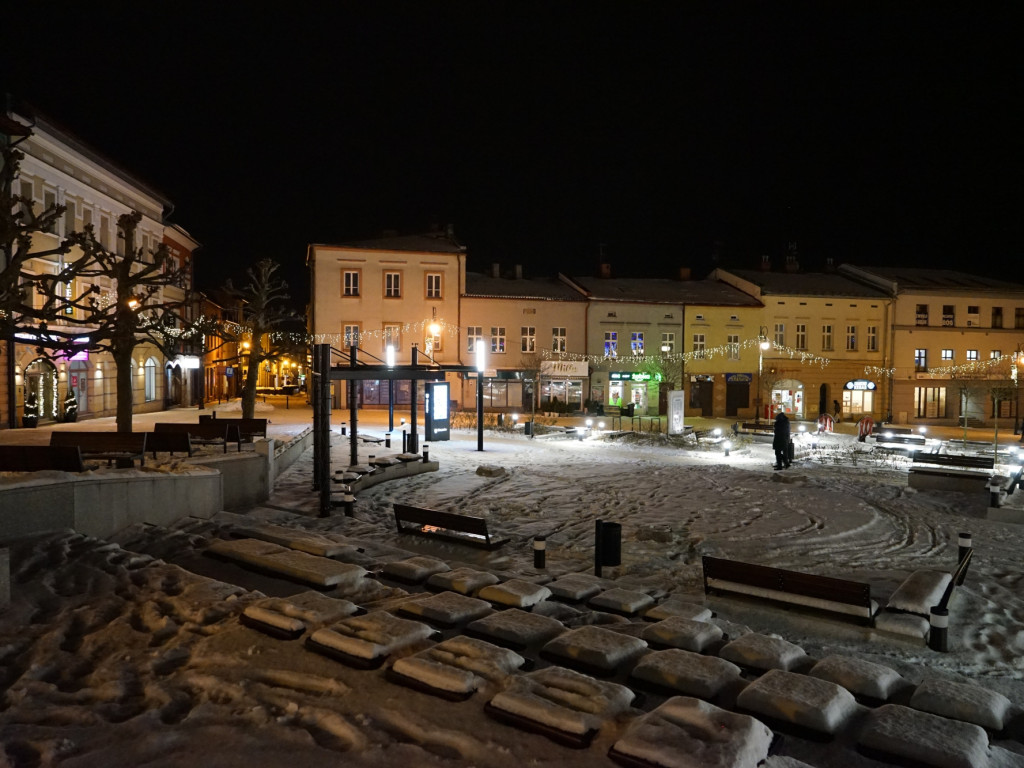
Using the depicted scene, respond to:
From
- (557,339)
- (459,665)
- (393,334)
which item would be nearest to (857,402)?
(557,339)

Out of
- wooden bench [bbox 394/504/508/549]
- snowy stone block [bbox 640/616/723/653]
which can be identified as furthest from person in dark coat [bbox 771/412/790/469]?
snowy stone block [bbox 640/616/723/653]

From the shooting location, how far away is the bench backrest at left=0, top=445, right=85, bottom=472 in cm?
945

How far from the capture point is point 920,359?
42.4m

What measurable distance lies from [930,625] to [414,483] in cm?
1116

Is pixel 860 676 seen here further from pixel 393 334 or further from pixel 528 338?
pixel 528 338

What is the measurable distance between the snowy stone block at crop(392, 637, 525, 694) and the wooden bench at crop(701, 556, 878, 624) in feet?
Result: 12.3

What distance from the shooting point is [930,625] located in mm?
6969

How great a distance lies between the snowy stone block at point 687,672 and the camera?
186 inches

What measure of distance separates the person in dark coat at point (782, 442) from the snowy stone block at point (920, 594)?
11.1 m

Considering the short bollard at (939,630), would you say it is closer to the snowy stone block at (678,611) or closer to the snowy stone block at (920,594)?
the snowy stone block at (920,594)

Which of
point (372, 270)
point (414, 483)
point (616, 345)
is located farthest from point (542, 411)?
point (414, 483)

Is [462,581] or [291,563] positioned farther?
[291,563]

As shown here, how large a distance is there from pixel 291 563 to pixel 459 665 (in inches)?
126

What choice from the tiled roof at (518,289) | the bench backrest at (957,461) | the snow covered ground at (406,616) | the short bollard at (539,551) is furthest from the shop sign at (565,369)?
the short bollard at (539,551)
